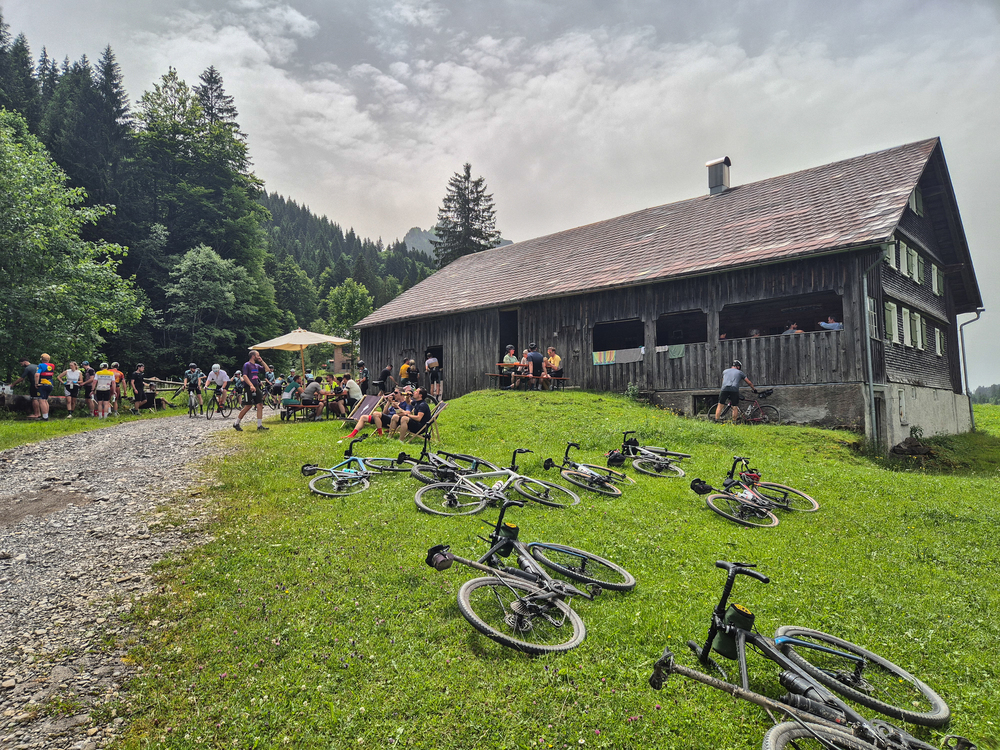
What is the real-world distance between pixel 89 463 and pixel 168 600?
21.0 ft

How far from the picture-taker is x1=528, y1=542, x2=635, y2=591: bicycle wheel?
15.6 ft

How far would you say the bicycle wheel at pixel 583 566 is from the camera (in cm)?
477

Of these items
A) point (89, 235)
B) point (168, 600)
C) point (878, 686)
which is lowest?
point (878, 686)

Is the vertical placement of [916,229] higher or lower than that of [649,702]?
higher

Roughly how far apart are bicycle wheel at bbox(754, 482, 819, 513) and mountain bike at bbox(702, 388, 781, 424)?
613cm

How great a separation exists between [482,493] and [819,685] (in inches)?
178

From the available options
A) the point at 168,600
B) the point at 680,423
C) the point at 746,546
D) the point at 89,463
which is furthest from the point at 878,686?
the point at 89,463

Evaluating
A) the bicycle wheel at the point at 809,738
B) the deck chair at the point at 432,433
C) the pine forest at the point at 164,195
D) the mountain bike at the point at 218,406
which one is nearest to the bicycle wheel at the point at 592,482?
the deck chair at the point at 432,433

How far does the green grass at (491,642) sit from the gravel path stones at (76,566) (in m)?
0.26

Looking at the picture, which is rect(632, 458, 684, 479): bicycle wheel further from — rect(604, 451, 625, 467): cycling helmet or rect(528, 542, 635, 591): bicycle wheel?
rect(528, 542, 635, 591): bicycle wheel

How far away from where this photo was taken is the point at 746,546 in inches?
237

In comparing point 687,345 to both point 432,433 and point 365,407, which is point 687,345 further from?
point 365,407

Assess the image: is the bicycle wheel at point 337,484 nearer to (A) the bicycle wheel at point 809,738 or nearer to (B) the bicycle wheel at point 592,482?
(B) the bicycle wheel at point 592,482

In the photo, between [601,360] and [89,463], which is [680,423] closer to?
[601,360]
